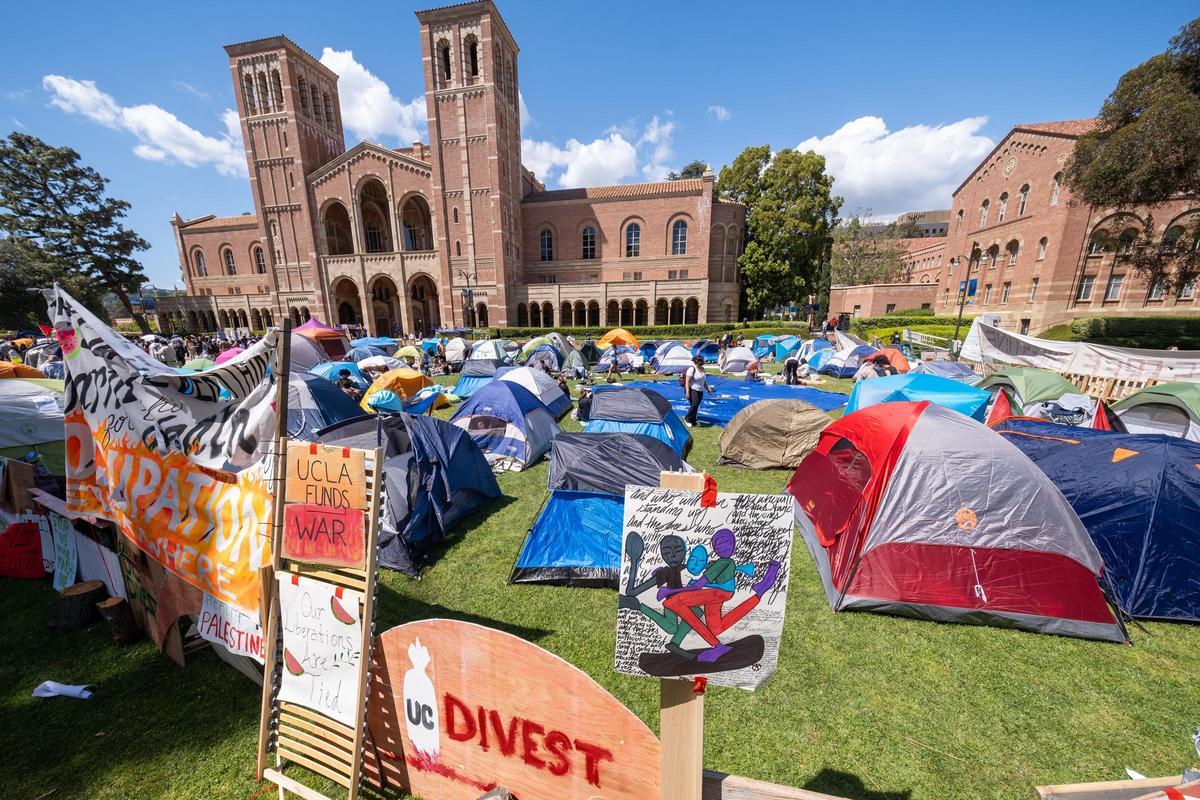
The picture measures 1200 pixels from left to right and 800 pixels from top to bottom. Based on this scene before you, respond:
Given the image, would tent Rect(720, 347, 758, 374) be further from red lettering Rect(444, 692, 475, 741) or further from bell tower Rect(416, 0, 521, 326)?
bell tower Rect(416, 0, 521, 326)

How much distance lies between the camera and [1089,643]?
12.6 ft

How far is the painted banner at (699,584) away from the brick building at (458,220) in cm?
3041

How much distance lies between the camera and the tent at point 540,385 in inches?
396

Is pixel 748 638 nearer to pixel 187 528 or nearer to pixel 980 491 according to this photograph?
pixel 187 528

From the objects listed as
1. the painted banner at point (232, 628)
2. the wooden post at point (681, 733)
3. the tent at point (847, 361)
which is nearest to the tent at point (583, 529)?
the painted banner at point (232, 628)

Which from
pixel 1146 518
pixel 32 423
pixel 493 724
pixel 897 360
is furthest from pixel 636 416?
pixel 897 360

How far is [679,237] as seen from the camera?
105 ft

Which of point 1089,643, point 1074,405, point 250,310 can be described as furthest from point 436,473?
point 250,310

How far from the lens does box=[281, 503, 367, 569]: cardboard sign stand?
7.52ft

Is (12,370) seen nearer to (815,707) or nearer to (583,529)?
(583,529)

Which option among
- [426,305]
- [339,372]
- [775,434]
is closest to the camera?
[775,434]

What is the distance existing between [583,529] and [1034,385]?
384 inches

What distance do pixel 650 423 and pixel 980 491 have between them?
463 cm

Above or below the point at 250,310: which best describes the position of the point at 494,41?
above
